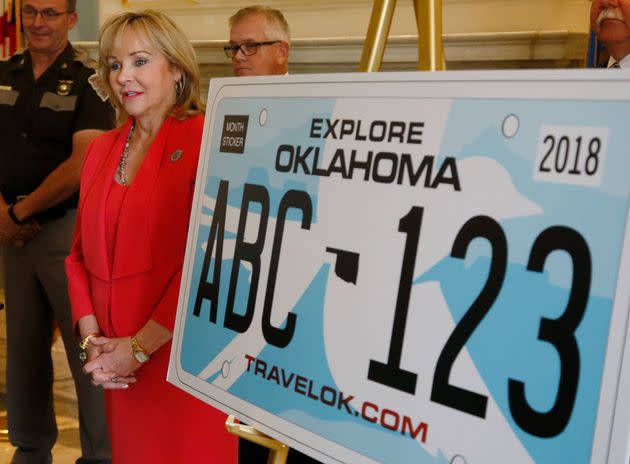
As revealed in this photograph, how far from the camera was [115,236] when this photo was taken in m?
1.65

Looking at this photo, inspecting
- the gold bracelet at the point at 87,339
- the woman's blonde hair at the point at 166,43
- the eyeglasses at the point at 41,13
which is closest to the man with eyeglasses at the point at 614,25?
the woman's blonde hair at the point at 166,43

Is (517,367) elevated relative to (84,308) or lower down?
elevated

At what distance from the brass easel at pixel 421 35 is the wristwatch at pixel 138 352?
86 centimetres

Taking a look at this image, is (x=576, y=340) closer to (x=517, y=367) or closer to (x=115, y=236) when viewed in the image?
(x=517, y=367)

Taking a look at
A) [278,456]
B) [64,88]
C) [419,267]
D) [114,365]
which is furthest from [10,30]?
[419,267]

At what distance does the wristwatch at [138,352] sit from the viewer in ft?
5.31

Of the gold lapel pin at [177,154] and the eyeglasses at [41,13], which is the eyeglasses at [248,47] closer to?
the eyeglasses at [41,13]

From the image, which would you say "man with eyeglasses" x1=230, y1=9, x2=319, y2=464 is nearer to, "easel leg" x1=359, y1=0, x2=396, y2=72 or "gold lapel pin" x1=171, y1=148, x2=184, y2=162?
"gold lapel pin" x1=171, y1=148, x2=184, y2=162

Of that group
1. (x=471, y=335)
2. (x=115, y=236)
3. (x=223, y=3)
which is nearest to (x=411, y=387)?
(x=471, y=335)

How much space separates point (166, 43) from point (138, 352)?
696mm

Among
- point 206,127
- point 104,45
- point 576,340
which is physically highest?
point 104,45

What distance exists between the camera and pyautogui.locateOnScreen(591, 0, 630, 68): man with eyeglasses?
170cm

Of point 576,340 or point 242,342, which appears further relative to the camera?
point 242,342

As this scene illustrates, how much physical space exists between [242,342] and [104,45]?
1.01 metres
